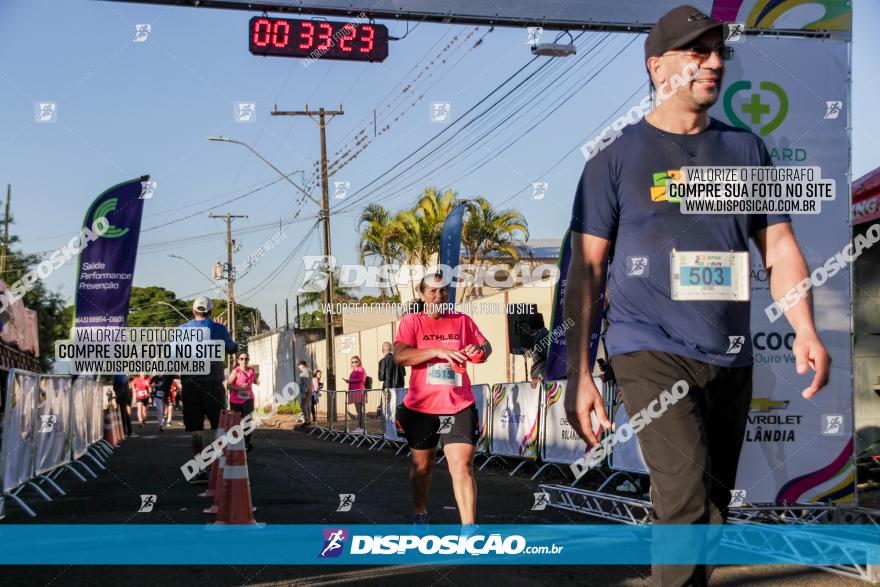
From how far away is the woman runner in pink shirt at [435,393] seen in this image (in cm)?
704

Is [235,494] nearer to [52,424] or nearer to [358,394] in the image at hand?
[52,424]

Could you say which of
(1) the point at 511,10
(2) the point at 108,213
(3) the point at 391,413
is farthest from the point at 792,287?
(3) the point at 391,413

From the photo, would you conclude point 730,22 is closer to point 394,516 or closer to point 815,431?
point 815,431

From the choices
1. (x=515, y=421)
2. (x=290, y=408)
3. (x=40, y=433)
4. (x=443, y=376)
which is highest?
(x=443, y=376)

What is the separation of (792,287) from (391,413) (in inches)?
621

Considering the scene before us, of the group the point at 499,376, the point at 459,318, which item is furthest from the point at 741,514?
the point at 499,376

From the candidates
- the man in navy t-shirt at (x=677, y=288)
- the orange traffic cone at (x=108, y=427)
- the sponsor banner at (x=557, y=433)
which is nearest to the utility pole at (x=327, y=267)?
the orange traffic cone at (x=108, y=427)

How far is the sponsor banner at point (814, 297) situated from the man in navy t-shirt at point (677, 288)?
12.3 ft

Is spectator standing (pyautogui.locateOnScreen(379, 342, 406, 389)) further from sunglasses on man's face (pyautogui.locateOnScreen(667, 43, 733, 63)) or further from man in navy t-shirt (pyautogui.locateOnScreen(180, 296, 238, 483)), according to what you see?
sunglasses on man's face (pyautogui.locateOnScreen(667, 43, 733, 63))

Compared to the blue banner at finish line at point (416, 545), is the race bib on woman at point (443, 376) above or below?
above

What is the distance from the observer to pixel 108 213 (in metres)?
17.2

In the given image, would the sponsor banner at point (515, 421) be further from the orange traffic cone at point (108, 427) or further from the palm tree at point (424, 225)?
the palm tree at point (424, 225)

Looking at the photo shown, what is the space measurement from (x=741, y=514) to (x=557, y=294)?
178 inches

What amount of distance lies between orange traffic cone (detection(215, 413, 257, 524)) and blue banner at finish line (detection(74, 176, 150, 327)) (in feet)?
31.6
